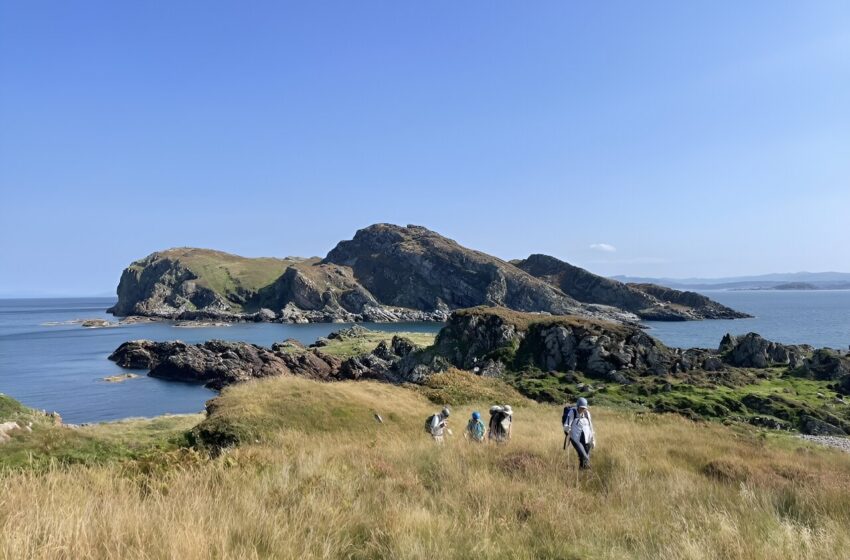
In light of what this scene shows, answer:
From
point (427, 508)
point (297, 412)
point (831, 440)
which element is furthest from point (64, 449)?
point (831, 440)

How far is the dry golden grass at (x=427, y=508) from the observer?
15.3 ft

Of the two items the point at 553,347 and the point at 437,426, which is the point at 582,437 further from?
the point at 553,347

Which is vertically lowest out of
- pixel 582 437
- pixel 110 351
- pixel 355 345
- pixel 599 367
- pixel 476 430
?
pixel 110 351

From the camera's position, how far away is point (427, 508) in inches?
261

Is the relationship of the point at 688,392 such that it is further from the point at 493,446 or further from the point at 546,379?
the point at 493,446

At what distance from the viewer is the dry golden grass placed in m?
4.66

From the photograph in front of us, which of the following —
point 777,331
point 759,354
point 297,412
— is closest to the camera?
point 297,412

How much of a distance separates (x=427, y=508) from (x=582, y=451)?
205 inches

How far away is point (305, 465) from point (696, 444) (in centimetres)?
1054

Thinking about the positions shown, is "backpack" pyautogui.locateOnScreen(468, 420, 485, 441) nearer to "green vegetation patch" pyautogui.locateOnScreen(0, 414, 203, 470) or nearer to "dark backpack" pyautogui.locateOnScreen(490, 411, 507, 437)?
"dark backpack" pyautogui.locateOnScreen(490, 411, 507, 437)

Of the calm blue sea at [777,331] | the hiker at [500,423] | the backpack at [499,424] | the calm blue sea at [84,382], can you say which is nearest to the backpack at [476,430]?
the hiker at [500,423]

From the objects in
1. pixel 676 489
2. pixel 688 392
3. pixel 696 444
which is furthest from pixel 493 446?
pixel 688 392

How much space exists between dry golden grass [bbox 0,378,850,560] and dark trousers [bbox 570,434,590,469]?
302 millimetres

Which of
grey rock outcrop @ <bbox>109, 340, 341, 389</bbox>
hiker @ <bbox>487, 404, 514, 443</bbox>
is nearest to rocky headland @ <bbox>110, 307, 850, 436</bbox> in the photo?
grey rock outcrop @ <bbox>109, 340, 341, 389</bbox>
